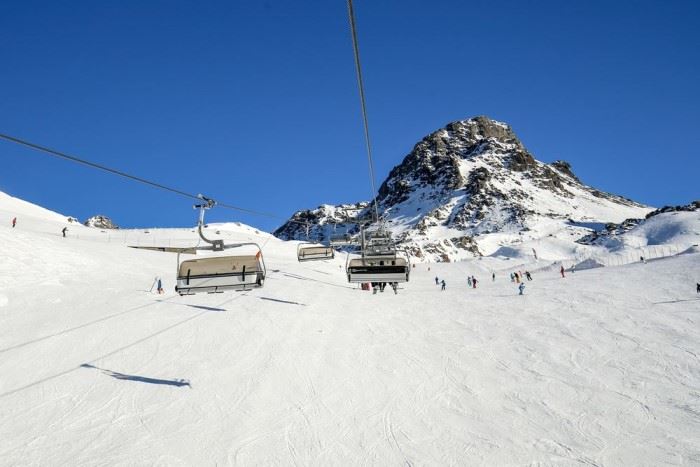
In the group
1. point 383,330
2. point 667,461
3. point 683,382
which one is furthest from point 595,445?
point 383,330

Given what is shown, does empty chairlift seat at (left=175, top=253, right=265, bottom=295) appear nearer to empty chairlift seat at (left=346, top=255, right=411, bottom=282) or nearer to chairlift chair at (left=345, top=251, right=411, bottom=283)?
chairlift chair at (left=345, top=251, right=411, bottom=283)

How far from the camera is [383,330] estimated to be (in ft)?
59.4

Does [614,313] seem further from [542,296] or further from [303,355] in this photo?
[303,355]

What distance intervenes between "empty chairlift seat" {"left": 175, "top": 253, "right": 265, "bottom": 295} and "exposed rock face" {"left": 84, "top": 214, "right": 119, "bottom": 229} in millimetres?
142503

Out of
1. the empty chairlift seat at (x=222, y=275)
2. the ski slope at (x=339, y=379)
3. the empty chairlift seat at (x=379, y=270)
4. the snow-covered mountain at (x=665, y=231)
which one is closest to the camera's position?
the ski slope at (x=339, y=379)

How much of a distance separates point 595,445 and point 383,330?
10328 millimetres

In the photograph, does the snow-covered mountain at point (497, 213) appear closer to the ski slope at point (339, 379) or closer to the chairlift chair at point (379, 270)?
the ski slope at point (339, 379)

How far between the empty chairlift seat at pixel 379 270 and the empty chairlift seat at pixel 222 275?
478cm

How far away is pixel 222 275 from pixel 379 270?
6012 mm

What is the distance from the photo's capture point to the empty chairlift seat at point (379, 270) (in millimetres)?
14406

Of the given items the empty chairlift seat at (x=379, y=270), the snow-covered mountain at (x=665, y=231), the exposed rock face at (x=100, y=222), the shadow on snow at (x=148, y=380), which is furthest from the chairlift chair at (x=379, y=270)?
the exposed rock face at (x=100, y=222)

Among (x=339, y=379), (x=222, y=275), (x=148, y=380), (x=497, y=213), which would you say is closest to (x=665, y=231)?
(x=339, y=379)

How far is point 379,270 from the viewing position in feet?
47.5

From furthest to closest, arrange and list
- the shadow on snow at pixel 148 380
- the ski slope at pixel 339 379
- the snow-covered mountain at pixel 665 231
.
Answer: the snow-covered mountain at pixel 665 231, the shadow on snow at pixel 148 380, the ski slope at pixel 339 379
